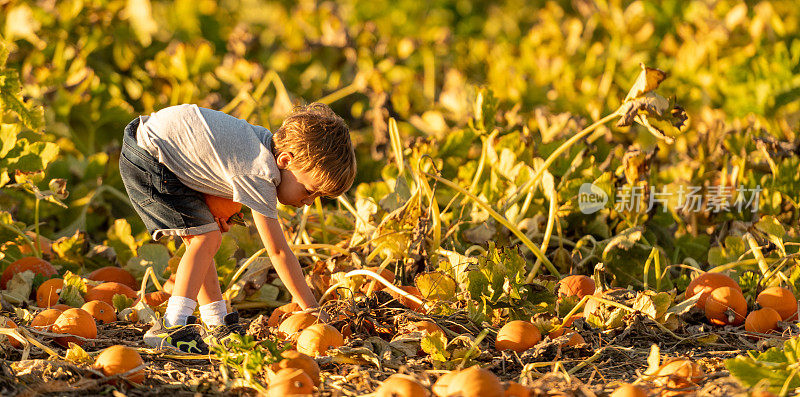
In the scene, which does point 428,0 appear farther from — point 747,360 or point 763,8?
point 747,360

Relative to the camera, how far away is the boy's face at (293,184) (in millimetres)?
2197

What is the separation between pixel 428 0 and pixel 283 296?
5.35 m

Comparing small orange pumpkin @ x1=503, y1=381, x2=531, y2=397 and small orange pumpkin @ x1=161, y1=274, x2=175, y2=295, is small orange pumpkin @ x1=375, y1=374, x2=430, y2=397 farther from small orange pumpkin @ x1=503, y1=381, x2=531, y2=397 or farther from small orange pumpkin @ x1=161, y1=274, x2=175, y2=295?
small orange pumpkin @ x1=161, y1=274, x2=175, y2=295

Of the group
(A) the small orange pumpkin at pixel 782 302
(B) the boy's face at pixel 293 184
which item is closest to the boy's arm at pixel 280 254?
(B) the boy's face at pixel 293 184

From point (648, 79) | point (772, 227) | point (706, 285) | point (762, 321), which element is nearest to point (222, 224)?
point (648, 79)

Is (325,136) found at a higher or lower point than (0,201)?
higher

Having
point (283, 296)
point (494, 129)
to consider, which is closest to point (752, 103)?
point (494, 129)

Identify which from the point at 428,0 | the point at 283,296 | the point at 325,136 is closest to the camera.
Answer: the point at 325,136

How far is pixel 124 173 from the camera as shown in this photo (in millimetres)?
2340

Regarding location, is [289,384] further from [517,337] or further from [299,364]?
[517,337]

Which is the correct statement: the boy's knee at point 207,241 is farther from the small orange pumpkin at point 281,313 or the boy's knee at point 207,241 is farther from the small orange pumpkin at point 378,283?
the small orange pumpkin at point 378,283

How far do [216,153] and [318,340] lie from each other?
589mm

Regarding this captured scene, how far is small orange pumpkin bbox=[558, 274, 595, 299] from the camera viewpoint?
239cm

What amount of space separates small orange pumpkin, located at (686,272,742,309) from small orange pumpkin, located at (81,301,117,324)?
5.53 feet
